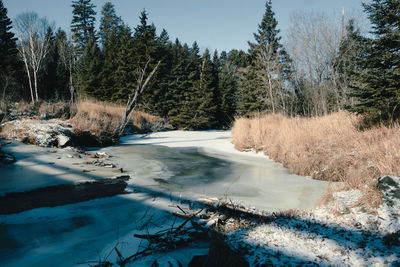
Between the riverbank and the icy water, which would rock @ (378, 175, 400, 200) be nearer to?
the riverbank

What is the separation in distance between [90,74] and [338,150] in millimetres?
23991

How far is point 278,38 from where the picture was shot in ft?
72.8

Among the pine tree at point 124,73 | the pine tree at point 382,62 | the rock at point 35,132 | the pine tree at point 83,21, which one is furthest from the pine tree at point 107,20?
the pine tree at point 382,62

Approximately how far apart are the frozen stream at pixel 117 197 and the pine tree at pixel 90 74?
19.0 meters

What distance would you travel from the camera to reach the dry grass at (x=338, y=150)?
282 centimetres

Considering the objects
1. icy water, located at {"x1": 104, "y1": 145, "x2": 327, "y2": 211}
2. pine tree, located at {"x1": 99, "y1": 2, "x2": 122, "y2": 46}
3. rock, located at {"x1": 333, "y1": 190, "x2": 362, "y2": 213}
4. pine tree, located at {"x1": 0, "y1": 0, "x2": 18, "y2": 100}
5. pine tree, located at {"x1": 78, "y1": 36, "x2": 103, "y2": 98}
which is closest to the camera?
rock, located at {"x1": 333, "y1": 190, "x2": 362, "y2": 213}

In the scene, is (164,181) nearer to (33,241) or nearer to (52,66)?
(33,241)

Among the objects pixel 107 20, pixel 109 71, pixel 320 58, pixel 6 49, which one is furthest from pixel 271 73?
pixel 107 20

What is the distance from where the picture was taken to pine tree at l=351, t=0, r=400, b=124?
12.6 feet

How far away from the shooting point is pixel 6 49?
23.8m

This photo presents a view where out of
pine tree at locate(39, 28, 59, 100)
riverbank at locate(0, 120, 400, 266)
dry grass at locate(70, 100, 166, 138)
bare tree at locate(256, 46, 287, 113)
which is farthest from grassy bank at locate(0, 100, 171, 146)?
pine tree at locate(39, 28, 59, 100)

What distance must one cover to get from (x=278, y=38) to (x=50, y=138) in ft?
71.7

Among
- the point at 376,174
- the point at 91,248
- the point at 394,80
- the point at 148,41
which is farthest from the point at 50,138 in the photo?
the point at 148,41

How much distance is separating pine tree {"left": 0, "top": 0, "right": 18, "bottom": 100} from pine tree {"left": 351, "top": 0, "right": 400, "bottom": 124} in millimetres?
24904
